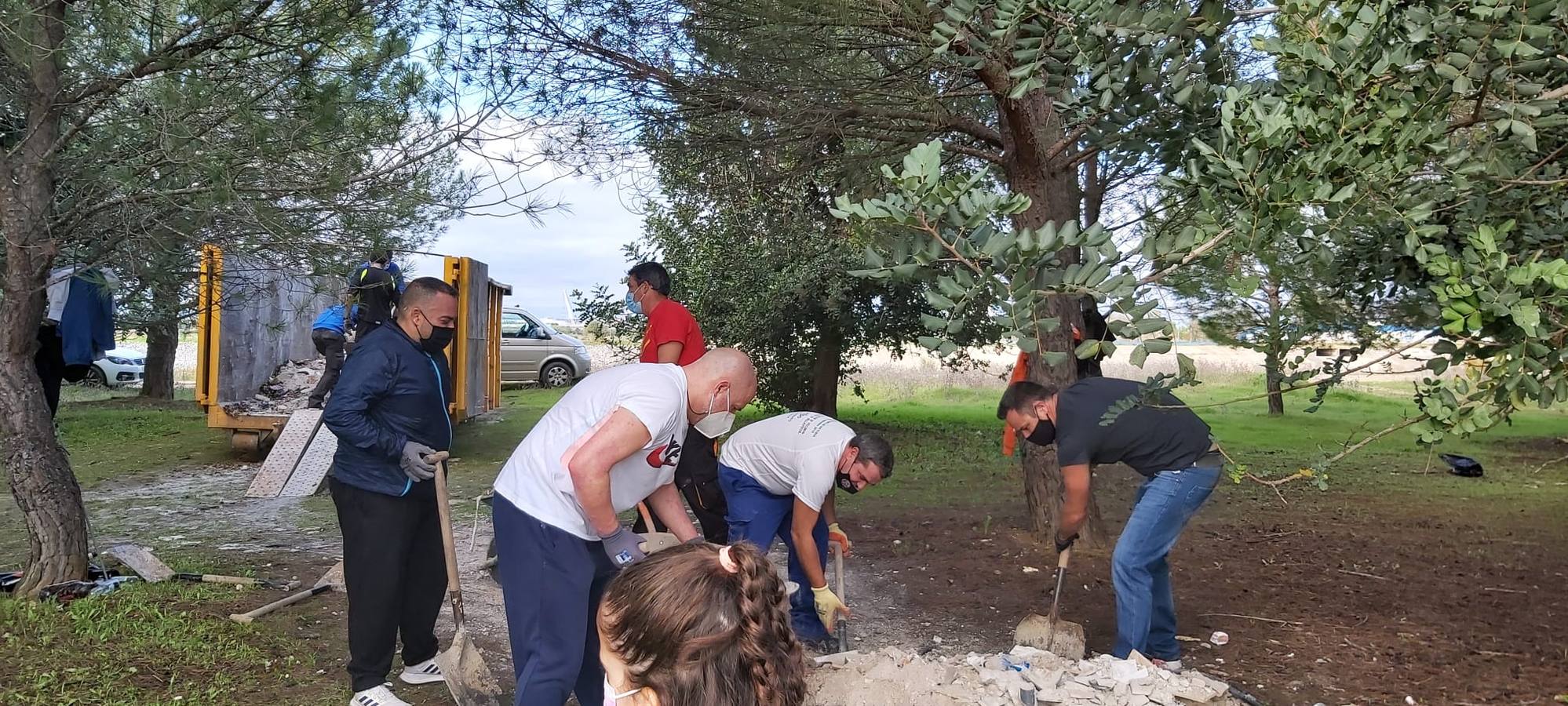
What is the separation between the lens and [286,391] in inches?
401

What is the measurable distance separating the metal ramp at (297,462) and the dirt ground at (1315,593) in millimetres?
4138

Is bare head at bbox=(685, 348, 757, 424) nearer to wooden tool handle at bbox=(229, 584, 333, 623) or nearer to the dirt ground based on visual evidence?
the dirt ground

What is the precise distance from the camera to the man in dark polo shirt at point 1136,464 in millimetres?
3777

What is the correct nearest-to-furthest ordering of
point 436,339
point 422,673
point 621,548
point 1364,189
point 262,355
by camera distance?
point 1364,189 < point 621,548 < point 436,339 < point 422,673 < point 262,355

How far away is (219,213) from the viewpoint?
3.99m

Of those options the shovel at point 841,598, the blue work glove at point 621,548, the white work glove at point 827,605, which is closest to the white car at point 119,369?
the shovel at point 841,598

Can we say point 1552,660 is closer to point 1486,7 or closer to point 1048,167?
point 1048,167

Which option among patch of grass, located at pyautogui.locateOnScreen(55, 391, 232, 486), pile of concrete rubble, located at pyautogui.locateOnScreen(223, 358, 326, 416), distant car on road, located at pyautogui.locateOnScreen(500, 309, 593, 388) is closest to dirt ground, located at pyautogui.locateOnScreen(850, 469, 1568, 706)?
pile of concrete rubble, located at pyautogui.locateOnScreen(223, 358, 326, 416)

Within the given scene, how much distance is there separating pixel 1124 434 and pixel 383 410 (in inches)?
103

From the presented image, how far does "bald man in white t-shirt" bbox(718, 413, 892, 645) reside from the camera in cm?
379

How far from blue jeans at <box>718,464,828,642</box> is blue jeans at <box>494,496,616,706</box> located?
1.40 metres

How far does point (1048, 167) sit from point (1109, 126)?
8.69 ft

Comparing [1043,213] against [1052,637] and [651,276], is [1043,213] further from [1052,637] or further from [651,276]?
[1052,637]

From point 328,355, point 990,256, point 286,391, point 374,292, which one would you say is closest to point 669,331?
point 374,292
